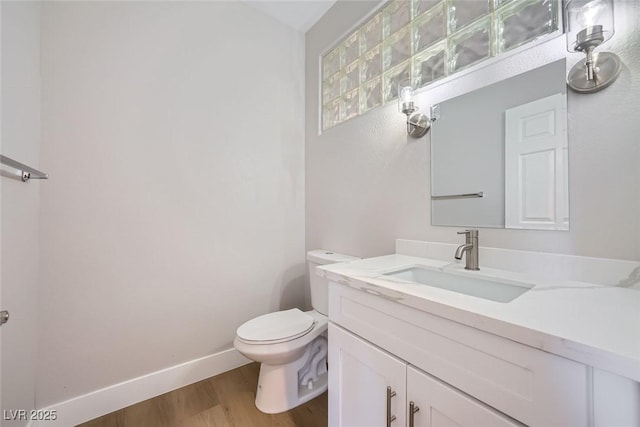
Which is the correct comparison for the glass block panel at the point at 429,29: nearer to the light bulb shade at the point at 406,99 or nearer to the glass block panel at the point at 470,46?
the glass block panel at the point at 470,46

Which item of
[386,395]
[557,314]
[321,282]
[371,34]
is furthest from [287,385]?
[371,34]

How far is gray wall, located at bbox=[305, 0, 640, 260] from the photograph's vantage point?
710 millimetres

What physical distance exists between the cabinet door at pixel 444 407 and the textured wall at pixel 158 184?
4.28ft

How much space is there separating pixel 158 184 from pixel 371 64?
1.44 metres

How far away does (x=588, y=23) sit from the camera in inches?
29.3

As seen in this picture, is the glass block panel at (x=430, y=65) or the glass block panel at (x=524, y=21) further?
the glass block panel at (x=430, y=65)

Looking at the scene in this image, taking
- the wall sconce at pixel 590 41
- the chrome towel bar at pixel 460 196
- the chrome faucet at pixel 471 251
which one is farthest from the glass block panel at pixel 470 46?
the chrome faucet at pixel 471 251

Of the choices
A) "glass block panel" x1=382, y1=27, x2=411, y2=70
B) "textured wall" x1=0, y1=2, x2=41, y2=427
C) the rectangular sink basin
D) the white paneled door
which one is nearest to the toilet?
the rectangular sink basin

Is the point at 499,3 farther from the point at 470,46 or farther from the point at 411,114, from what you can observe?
the point at 411,114

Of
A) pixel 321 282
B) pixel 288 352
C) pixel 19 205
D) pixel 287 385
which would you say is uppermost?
pixel 19 205

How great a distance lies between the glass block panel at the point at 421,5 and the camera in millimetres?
1173

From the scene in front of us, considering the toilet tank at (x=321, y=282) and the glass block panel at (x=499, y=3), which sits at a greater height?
the glass block panel at (x=499, y=3)

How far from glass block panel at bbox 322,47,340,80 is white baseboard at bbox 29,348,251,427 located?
→ 206 cm

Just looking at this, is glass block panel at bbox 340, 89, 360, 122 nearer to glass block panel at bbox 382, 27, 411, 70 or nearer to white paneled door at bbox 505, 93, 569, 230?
glass block panel at bbox 382, 27, 411, 70
